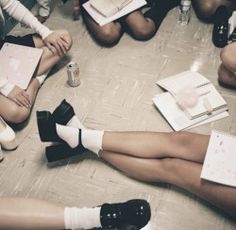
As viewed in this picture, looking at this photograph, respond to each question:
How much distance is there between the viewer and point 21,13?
1.87 m

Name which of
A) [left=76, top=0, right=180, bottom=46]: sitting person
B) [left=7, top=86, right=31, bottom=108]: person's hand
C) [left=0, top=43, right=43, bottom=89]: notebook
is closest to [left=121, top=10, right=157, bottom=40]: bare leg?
[left=76, top=0, right=180, bottom=46]: sitting person

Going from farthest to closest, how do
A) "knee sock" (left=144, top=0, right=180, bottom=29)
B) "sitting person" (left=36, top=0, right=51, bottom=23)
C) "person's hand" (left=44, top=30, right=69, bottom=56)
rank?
"sitting person" (left=36, top=0, right=51, bottom=23), "knee sock" (left=144, top=0, right=180, bottom=29), "person's hand" (left=44, top=30, right=69, bottom=56)

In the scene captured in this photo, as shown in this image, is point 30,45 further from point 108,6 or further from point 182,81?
point 182,81

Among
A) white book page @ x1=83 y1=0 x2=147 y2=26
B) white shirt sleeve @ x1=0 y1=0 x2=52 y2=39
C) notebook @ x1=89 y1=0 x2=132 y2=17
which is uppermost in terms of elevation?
white shirt sleeve @ x1=0 y1=0 x2=52 y2=39

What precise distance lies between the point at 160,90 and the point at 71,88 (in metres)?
0.45

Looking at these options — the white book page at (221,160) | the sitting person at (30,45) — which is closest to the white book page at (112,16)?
the sitting person at (30,45)

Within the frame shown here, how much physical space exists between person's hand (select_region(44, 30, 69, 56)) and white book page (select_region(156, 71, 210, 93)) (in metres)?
0.52

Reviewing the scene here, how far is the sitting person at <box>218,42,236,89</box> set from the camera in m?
1.79

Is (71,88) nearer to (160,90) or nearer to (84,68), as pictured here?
(84,68)

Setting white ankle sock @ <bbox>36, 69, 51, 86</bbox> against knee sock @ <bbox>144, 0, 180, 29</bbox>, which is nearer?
white ankle sock @ <bbox>36, 69, 51, 86</bbox>

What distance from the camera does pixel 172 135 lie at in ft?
4.73

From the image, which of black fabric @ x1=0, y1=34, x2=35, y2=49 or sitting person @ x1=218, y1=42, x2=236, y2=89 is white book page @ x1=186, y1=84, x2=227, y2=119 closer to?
sitting person @ x1=218, y1=42, x2=236, y2=89

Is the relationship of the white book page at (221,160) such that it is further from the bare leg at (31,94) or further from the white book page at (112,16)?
the white book page at (112,16)

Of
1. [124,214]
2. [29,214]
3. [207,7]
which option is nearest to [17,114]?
[29,214]
